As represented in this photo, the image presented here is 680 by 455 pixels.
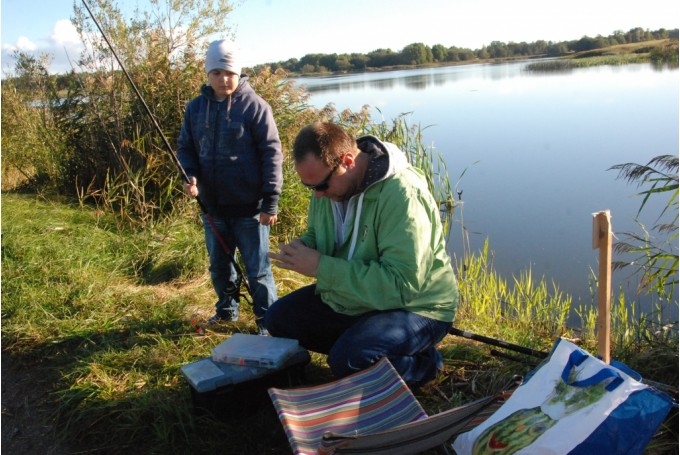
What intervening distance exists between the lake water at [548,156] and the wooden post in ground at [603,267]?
2.43m

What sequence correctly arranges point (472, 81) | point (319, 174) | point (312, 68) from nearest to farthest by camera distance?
1. point (319, 174)
2. point (312, 68)
3. point (472, 81)

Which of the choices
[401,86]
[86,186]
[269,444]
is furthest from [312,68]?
[269,444]

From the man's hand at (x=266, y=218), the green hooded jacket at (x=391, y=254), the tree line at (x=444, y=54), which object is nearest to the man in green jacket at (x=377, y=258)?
the green hooded jacket at (x=391, y=254)

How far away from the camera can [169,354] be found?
10.5ft

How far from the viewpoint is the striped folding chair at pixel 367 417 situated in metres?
1.85

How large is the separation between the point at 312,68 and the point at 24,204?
1274 centimetres

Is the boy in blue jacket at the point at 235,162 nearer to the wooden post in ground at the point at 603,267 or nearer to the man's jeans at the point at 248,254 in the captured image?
the man's jeans at the point at 248,254

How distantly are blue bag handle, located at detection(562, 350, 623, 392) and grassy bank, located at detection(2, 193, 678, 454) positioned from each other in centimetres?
56

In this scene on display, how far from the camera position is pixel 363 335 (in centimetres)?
241

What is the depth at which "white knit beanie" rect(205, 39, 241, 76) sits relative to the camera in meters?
3.25

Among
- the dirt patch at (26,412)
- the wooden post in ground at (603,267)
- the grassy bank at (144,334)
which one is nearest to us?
the wooden post in ground at (603,267)

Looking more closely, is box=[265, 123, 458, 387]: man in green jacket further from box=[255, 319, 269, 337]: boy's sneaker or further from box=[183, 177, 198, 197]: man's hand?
box=[183, 177, 198, 197]: man's hand

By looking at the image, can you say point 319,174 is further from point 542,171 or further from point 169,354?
point 542,171

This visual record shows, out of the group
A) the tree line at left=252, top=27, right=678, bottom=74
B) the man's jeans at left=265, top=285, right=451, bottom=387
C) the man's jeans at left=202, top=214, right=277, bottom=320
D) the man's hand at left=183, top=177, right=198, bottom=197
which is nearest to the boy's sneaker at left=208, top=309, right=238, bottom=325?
the man's jeans at left=202, top=214, right=277, bottom=320
